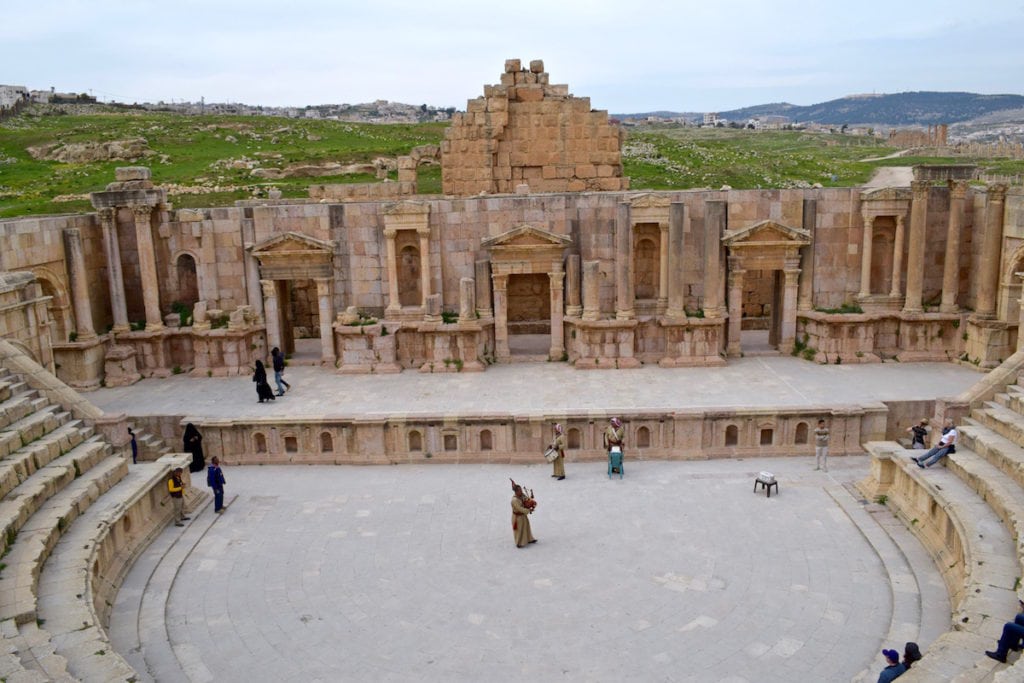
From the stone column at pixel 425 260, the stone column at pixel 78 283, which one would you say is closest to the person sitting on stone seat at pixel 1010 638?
the stone column at pixel 425 260

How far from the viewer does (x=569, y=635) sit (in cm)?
1046

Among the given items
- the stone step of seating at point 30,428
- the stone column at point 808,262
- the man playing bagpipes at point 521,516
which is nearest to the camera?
the man playing bagpipes at point 521,516

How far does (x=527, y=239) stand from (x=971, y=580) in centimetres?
1291

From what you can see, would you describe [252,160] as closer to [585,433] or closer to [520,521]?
[585,433]

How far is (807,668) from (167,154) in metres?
44.7

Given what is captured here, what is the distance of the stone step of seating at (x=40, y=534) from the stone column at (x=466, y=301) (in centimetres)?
881

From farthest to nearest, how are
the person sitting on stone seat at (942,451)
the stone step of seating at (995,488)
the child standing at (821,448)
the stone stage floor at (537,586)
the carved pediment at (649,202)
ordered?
the carved pediment at (649,202), the child standing at (821,448), the person sitting on stone seat at (942,451), the stone step of seating at (995,488), the stone stage floor at (537,586)

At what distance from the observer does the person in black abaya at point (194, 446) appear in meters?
16.9

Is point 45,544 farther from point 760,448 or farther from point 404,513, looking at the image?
point 760,448

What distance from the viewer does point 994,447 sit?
13.3 metres

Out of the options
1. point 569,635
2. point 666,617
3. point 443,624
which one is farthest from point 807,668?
point 443,624

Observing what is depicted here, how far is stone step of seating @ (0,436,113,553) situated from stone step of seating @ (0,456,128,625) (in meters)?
0.09

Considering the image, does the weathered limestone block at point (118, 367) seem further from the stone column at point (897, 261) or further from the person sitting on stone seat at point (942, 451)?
the stone column at point (897, 261)

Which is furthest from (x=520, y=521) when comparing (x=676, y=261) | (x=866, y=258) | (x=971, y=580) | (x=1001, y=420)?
(x=866, y=258)
